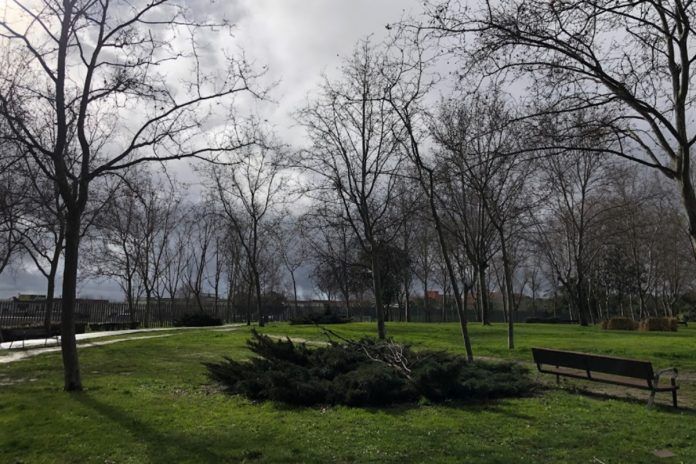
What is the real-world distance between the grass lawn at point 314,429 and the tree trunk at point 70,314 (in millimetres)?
381

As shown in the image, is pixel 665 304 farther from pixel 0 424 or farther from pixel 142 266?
pixel 0 424

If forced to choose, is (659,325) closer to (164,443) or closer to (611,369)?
(611,369)

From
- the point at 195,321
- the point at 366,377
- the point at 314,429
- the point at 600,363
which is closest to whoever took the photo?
the point at 314,429

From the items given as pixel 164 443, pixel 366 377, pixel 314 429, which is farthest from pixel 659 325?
pixel 164 443

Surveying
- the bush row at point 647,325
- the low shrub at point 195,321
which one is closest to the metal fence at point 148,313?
the low shrub at point 195,321

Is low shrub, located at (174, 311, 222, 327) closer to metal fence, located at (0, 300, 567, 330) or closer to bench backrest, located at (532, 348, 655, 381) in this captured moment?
metal fence, located at (0, 300, 567, 330)

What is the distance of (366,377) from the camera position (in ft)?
29.9

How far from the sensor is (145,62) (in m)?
11.7

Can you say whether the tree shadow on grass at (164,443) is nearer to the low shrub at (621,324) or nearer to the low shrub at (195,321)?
the low shrub at (621,324)

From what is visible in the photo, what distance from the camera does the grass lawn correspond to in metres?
6.32

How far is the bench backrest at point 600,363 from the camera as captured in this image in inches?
348

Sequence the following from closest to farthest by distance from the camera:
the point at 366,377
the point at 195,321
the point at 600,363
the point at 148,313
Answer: the point at 366,377
the point at 600,363
the point at 195,321
the point at 148,313

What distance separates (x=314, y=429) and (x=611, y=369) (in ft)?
16.4

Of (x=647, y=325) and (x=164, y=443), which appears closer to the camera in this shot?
(x=164, y=443)
